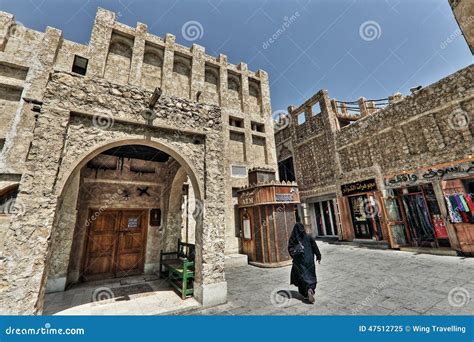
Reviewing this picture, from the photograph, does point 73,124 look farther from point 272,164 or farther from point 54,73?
point 272,164

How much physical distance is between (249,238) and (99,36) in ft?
41.5

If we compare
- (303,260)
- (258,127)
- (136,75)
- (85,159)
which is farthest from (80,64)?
(303,260)

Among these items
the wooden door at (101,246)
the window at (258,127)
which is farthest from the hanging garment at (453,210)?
the wooden door at (101,246)

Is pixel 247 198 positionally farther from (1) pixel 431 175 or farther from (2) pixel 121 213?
(1) pixel 431 175

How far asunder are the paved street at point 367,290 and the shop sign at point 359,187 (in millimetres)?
4818

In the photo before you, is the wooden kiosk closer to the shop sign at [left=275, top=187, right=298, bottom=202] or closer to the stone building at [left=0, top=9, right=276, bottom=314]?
the shop sign at [left=275, top=187, right=298, bottom=202]

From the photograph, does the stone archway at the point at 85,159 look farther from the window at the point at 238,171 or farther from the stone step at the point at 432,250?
the stone step at the point at 432,250

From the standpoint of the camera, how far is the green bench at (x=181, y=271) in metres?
4.91

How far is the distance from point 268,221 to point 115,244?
6.11 m

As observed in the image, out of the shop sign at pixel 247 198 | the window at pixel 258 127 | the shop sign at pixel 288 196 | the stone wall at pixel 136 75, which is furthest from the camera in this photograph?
the window at pixel 258 127

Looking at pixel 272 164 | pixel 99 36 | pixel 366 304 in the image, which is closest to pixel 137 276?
pixel 366 304

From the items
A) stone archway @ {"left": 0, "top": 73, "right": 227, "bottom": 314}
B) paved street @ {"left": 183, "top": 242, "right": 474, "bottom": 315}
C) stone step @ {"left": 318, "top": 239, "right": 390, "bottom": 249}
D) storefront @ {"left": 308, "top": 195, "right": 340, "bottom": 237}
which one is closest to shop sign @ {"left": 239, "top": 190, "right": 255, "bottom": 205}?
paved street @ {"left": 183, "top": 242, "right": 474, "bottom": 315}

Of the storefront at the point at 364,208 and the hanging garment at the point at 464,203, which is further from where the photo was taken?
the storefront at the point at 364,208

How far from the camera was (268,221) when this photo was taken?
28.0 ft
